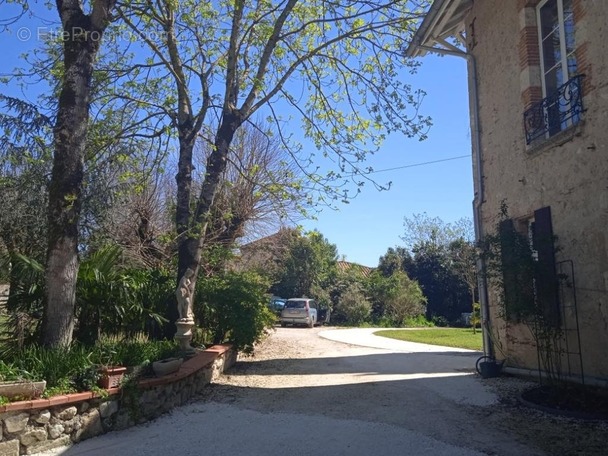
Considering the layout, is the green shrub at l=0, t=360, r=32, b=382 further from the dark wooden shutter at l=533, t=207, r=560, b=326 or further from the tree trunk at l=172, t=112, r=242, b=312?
the dark wooden shutter at l=533, t=207, r=560, b=326

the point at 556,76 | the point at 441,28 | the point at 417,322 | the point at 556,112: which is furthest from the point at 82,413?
the point at 417,322

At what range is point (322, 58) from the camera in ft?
38.2

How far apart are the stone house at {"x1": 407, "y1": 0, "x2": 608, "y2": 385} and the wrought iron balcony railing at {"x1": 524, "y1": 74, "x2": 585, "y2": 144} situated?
18mm

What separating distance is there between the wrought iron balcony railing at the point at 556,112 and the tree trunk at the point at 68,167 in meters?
6.36

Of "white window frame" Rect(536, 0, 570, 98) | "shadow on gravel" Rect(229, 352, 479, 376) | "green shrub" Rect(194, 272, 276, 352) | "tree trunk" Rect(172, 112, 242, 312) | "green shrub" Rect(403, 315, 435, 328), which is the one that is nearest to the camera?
"white window frame" Rect(536, 0, 570, 98)

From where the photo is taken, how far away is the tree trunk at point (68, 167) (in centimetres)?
655

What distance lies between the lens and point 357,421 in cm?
609

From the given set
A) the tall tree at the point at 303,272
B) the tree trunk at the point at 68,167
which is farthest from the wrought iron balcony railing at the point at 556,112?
the tall tree at the point at 303,272

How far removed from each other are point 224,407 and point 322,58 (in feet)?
25.4

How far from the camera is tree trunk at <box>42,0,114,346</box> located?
655 cm

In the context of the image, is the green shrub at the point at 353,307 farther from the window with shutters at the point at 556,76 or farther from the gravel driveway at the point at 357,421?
the window with shutters at the point at 556,76

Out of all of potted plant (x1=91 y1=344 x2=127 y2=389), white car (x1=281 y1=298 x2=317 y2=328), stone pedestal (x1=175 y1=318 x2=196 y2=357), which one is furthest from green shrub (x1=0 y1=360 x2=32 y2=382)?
white car (x1=281 y1=298 x2=317 y2=328)

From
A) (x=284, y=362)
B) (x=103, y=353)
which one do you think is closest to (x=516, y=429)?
(x=103, y=353)

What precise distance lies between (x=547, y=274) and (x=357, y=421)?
3156 mm
